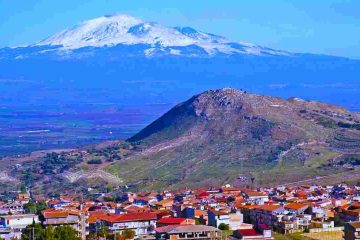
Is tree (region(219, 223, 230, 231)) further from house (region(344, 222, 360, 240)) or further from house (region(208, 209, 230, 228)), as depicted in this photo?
house (region(344, 222, 360, 240))

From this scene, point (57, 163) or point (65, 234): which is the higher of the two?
point (57, 163)

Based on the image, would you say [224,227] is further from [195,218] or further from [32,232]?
[32,232]

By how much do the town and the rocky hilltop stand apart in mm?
20041

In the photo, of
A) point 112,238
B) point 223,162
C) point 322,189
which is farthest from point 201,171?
point 112,238

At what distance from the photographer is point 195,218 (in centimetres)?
5809

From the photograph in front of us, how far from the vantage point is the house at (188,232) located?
4962 centimetres

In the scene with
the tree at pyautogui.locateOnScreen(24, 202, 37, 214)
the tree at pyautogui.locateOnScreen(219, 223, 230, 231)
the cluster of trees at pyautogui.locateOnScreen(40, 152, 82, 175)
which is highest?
the cluster of trees at pyautogui.locateOnScreen(40, 152, 82, 175)

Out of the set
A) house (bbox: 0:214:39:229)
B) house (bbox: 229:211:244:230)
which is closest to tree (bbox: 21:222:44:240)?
house (bbox: 0:214:39:229)

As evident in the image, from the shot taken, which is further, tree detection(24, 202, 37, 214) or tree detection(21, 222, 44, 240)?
tree detection(24, 202, 37, 214)

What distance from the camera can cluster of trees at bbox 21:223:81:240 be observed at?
154ft

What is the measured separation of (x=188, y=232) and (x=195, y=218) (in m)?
8.26

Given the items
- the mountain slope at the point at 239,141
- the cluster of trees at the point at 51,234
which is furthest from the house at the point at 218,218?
the mountain slope at the point at 239,141

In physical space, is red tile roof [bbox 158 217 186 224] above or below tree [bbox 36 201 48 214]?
below

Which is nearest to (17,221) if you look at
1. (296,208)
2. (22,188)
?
(296,208)
